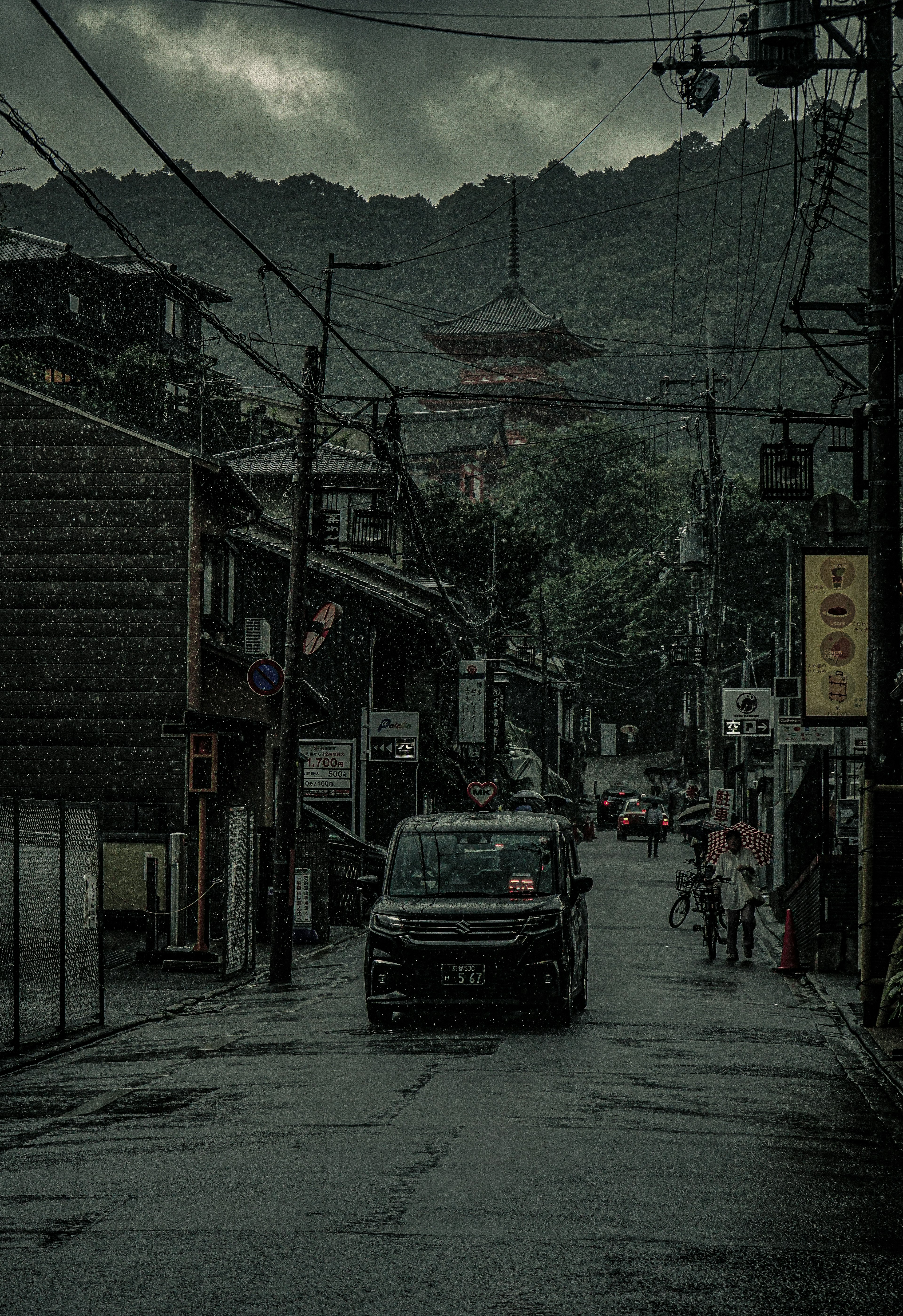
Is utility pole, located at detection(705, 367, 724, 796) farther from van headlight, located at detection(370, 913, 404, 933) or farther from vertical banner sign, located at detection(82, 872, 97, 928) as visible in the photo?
van headlight, located at detection(370, 913, 404, 933)

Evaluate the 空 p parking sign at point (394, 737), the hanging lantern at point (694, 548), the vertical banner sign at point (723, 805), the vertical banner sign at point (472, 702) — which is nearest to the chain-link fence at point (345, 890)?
the 空 p parking sign at point (394, 737)

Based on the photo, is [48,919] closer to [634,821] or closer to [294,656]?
[294,656]

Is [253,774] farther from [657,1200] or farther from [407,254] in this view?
[407,254]

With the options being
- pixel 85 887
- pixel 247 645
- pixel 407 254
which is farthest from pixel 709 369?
pixel 407 254

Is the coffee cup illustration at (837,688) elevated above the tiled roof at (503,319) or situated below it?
below

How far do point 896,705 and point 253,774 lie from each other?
1797 cm

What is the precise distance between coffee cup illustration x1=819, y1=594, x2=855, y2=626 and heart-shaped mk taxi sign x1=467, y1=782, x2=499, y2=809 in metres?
24.9

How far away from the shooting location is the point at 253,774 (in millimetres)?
32688

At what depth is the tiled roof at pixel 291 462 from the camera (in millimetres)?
48031

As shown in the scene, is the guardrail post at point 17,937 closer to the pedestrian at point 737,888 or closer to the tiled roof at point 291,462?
the pedestrian at point 737,888

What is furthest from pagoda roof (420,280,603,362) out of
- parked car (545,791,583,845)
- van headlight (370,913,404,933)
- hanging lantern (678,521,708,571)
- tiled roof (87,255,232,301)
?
van headlight (370,913,404,933)

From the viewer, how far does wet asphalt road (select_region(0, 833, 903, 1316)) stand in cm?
602

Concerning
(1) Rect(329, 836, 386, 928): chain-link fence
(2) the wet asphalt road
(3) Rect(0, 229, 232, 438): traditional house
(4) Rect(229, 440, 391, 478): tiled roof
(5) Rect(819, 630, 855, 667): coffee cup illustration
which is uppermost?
(3) Rect(0, 229, 232, 438): traditional house

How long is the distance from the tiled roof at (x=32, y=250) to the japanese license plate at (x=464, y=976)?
172ft
